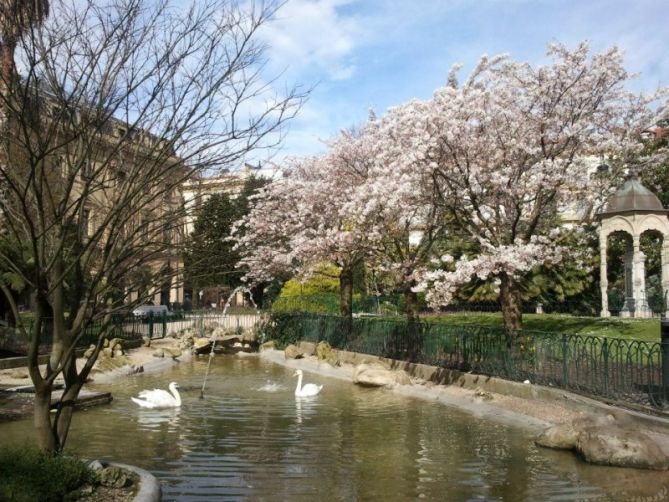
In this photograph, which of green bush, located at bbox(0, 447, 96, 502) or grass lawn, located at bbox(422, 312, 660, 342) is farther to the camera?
grass lawn, located at bbox(422, 312, 660, 342)

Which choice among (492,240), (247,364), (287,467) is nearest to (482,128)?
(492,240)

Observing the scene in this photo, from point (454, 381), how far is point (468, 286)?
22.1 metres

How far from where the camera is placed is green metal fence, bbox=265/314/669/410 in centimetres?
1116

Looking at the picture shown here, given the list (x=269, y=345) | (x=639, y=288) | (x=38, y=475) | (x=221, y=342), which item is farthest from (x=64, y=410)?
(x=639, y=288)

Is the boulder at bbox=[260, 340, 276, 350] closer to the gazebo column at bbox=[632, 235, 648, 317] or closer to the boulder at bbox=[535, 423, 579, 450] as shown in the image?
the gazebo column at bbox=[632, 235, 648, 317]

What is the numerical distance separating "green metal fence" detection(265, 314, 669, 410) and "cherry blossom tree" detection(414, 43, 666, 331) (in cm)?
84

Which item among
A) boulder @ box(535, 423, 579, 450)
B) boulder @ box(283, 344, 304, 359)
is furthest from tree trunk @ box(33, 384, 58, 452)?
boulder @ box(283, 344, 304, 359)

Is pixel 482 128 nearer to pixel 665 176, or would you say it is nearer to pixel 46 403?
pixel 46 403

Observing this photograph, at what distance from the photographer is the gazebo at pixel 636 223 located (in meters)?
22.9

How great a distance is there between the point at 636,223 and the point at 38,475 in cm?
2186

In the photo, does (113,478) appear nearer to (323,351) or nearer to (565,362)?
(565,362)

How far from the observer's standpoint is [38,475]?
19.0 ft

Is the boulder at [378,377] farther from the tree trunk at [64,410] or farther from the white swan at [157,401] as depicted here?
the tree trunk at [64,410]

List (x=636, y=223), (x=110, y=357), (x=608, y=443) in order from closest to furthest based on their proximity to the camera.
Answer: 1. (x=608, y=443)
2. (x=110, y=357)
3. (x=636, y=223)
